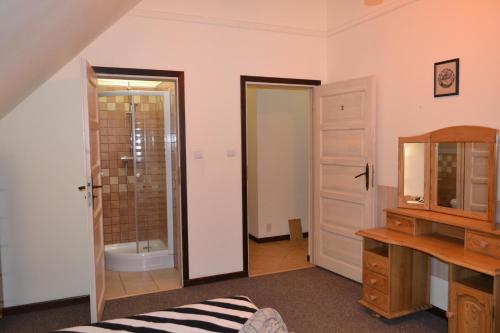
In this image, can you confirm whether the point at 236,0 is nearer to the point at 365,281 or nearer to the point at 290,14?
the point at 290,14

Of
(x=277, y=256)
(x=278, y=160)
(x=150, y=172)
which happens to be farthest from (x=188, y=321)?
(x=278, y=160)

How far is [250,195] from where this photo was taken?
5730 millimetres

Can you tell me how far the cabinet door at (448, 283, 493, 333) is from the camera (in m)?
2.33

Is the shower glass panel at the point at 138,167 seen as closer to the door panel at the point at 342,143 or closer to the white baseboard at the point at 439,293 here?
the door panel at the point at 342,143

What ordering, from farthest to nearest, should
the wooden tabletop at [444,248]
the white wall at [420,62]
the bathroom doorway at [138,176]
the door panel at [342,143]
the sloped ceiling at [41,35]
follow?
1. the bathroom doorway at [138,176]
2. the door panel at [342,143]
3. the white wall at [420,62]
4. the wooden tabletop at [444,248]
5. the sloped ceiling at [41,35]

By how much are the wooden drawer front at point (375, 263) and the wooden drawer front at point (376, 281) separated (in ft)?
0.11

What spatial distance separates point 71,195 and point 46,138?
0.54 meters

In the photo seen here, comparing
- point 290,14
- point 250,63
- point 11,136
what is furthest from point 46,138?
point 290,14

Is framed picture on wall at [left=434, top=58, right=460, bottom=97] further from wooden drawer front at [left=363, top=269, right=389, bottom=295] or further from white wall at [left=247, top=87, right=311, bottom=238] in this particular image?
white wall at [left=247, top=87, right=311, bottom=238]

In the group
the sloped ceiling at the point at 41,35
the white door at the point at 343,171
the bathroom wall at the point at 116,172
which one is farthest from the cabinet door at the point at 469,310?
the bathroom wall at the point at 116,172

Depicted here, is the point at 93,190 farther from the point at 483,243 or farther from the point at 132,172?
the point at 483,243

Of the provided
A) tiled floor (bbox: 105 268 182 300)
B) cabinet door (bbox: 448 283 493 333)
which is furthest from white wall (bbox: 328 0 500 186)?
tiled floor (bbox: 105 268 182 300)

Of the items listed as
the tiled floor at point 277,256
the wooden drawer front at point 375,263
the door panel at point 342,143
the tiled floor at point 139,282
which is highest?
the door panel at point 342,143

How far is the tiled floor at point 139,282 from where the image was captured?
150 inches
